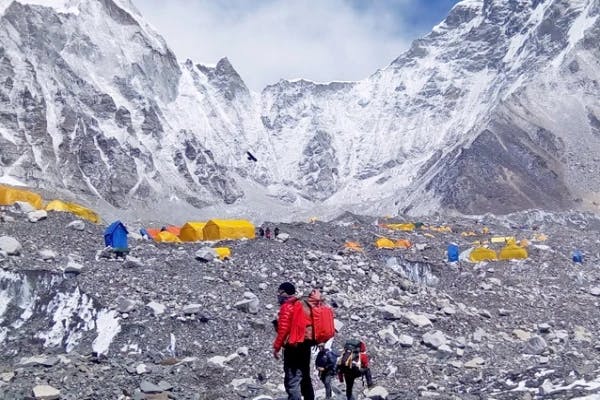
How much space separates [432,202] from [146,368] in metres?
94.3

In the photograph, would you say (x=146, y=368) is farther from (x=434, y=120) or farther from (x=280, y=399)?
(x=434, y=120)

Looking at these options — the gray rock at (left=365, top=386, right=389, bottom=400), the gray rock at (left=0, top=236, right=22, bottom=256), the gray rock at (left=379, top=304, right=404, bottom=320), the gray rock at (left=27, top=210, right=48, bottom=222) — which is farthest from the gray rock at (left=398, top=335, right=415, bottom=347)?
the gray rock at (left=27, top=210, right=48, bottom=222)

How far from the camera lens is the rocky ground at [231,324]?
41.9 feet

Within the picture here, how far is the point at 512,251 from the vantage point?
102 feet

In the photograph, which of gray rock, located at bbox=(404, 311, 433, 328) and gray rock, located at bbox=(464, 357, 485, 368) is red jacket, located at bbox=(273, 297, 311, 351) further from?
gray rock, located at bbox=(404, 311, 433, 328)

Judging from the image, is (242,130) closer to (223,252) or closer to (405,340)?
(223,252)

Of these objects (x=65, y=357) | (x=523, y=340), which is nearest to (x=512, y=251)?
(x=523, y=340)

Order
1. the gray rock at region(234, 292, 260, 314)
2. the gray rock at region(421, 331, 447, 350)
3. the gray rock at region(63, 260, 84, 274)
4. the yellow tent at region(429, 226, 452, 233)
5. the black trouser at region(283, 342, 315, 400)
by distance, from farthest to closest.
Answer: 1. the yellow tent at region(429, 226, 452, 233)
2. the gray rock at region(421, 331, 447, 350)
3. the gray rock at region(234, 292, 260, 314)
4. the gray rock at region(63, 260, 84, 274)
5. the black trouser at region(283, 342, 315, 400)

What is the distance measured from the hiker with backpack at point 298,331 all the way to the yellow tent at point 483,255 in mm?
24421

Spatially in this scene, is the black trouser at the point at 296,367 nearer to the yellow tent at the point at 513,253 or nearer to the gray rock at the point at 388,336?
the gray rock at the point at 388,336

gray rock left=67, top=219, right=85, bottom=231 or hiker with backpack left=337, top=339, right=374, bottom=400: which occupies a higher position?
gray rock left=67, top=219, right=85, bottom=231

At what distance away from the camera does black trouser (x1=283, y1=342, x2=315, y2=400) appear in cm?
941

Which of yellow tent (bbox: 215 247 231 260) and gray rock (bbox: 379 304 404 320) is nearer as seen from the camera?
gray rock (bbox: 379 304 404 320)

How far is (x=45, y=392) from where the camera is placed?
1165cm
